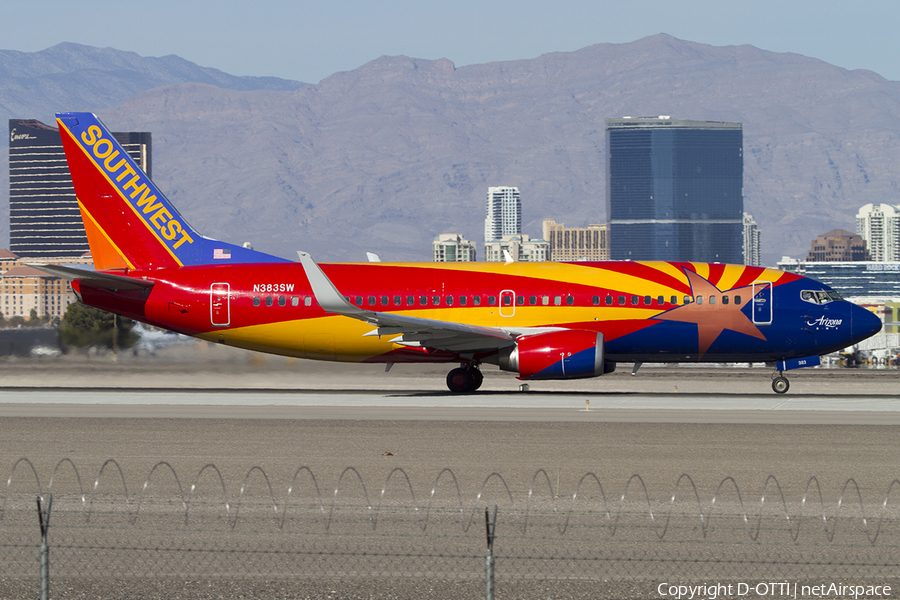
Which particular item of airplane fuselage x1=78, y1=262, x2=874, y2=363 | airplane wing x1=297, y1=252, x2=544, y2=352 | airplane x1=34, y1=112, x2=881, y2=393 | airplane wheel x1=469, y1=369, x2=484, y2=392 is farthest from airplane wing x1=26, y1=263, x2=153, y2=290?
airplane wheel x1=469, y1=369, x2=484, y2=392

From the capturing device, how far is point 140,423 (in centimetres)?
2845

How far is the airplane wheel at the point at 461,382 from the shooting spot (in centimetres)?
3875

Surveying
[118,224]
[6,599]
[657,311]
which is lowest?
[6,599]

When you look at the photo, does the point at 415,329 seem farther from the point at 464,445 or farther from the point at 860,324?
the point at 860,324

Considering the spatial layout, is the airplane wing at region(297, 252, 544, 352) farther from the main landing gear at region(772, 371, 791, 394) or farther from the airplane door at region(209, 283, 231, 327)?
the main landing gear at region(772, 371, 791, 394)

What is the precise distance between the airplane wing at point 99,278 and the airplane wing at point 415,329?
6.89 m

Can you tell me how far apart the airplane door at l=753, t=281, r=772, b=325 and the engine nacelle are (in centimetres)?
565

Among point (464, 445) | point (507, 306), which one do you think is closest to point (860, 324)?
point (507, 306)

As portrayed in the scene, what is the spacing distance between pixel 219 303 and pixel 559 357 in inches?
501

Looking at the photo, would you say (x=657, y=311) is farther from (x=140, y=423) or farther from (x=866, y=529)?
(x=866, y=529)

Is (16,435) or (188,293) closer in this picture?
(16,435)

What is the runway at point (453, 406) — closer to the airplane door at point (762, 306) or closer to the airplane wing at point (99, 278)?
the airplane door at point (762, 306)

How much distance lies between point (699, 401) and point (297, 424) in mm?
14296

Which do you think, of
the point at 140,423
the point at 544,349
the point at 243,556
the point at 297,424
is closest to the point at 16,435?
the point at 140,423
